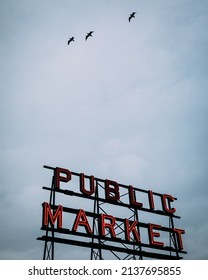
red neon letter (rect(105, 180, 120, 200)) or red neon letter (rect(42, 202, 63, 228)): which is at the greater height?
red neon letter (rect(105, 180, 120, 200))

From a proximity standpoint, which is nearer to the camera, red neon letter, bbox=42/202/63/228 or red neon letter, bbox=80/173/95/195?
red neon letter, bbox=42/202/63/228

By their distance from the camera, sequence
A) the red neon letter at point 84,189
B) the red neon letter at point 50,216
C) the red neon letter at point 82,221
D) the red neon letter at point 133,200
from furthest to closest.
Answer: the red neon letter at point 133,200, the red neon letter at point 84,189, the red neon letter at point 82,221, the red neon letter at point 50,216

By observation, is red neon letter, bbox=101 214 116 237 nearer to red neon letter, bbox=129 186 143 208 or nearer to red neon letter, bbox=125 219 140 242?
red neon letter, bbox=125 219 140 242

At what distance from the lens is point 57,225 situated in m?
19.3

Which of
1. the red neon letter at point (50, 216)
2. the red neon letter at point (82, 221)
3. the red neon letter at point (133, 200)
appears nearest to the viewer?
the red neon letter at point (50, 216)

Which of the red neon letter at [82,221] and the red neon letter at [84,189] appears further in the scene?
the red neon letter at [84,189]

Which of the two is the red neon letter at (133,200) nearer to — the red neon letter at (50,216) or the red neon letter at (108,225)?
the red neon letter at (108,225)

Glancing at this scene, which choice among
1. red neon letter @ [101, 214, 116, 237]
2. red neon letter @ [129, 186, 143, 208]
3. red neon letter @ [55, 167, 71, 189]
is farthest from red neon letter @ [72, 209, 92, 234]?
red neon letter @ [129, 186, 143, 208]

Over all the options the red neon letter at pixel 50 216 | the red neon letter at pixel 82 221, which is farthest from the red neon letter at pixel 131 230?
the red neon letter at pixel 50 216

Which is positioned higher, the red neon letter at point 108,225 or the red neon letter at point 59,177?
the red neon letter at point 59,177

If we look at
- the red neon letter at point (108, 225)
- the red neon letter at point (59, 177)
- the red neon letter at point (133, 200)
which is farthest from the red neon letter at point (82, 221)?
the red neon letter at point (133, 200)
